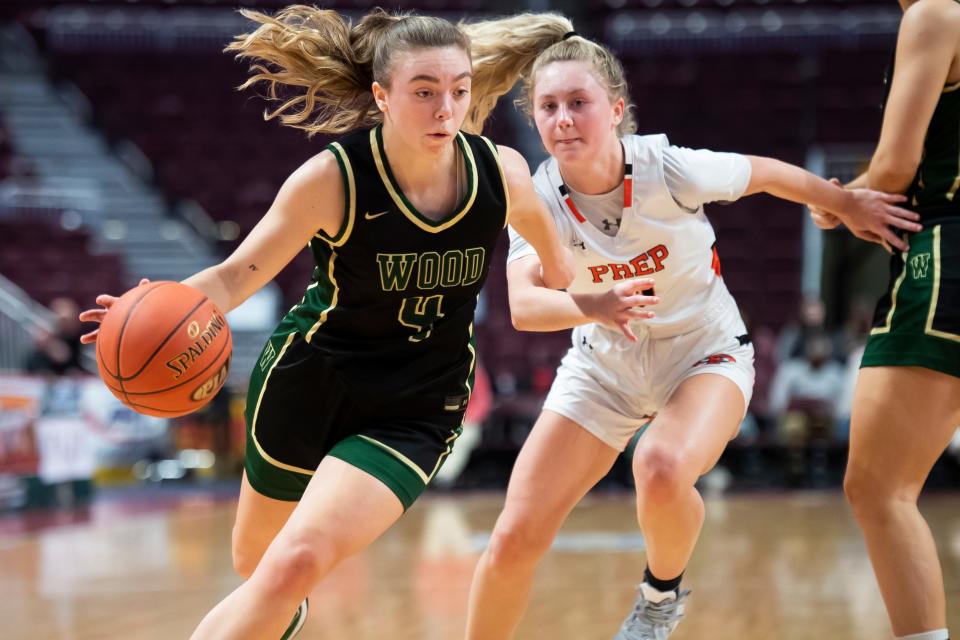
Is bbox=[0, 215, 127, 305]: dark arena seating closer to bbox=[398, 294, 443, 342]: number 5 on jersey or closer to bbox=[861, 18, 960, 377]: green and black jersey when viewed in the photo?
bbox=[398, 294, 443, 342]: number 5 on jersey

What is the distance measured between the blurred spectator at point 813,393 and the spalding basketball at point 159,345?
27.3 ft

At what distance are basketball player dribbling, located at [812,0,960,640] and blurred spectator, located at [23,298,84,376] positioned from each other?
8.57 metres

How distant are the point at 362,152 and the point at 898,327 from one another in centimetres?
148

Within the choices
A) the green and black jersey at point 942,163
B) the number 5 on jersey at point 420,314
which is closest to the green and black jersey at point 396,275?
the number 5 on jersey at point 420,314

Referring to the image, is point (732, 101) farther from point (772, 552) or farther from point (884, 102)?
point (884, 102)

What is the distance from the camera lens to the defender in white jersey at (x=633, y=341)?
126 inches

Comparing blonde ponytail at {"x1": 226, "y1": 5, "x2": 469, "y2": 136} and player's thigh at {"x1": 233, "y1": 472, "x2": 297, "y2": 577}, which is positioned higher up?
blonde ponytail at {"x1": 226, "y1": 5, "x2": 469, "y2": 136}

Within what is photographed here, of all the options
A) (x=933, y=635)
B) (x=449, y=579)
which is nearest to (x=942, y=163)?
(x=933, y=635)

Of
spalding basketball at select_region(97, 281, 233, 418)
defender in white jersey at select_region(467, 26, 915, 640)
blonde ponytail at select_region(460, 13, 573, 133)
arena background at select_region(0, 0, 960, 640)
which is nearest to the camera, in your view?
spalding basketball at select_region(97, 281, 233, 418)

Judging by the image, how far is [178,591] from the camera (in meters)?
5.48

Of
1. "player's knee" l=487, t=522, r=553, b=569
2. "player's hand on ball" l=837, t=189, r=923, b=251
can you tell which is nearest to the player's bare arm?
"player's knee" l=487, t=522, r=553, b=569

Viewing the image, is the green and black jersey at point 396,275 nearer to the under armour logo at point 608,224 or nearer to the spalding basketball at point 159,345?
the spalding basketball at point 159,345

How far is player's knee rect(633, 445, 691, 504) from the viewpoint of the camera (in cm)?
309

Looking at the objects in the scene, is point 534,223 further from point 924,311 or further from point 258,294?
point 258,294
